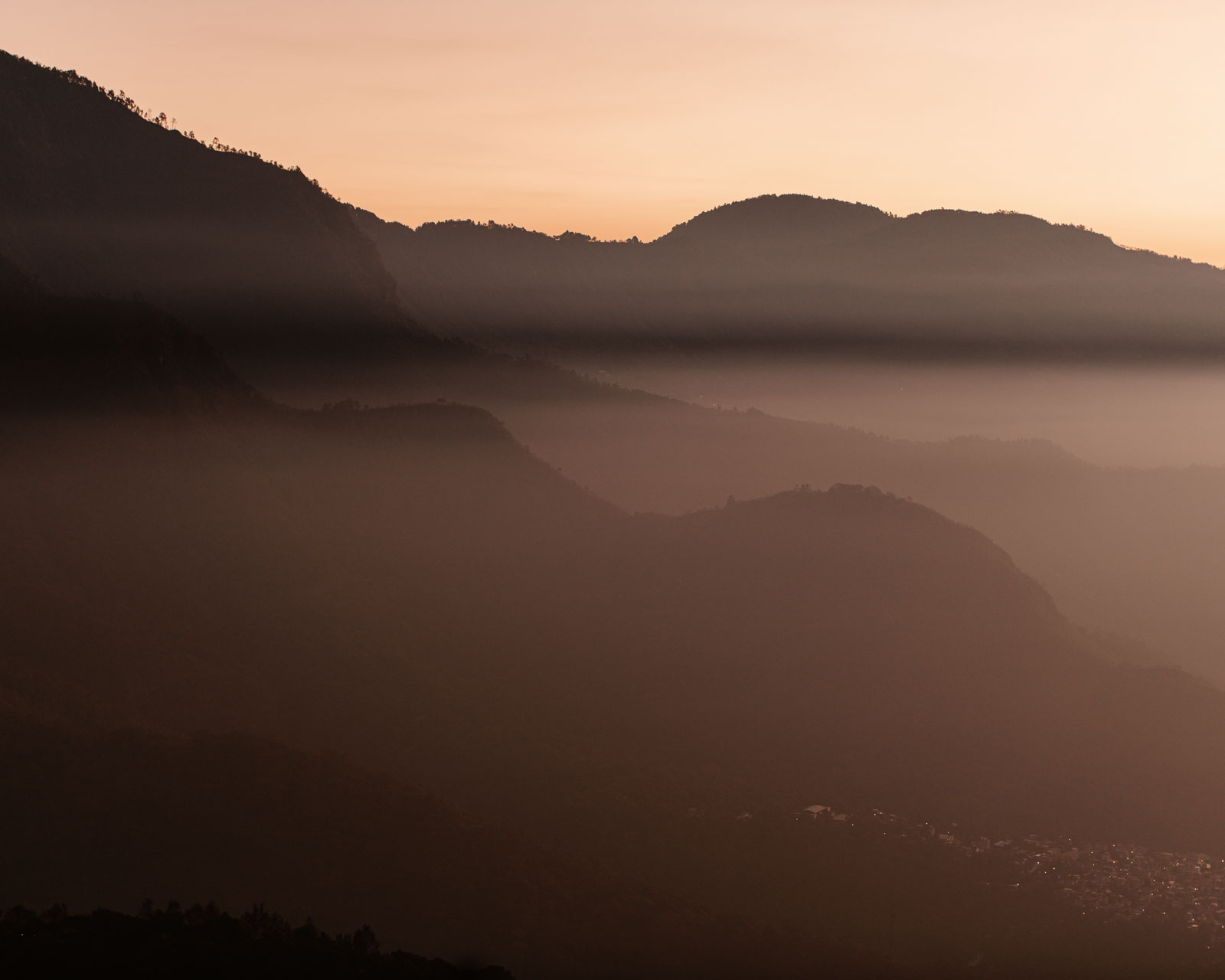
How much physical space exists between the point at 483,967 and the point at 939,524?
4256cm

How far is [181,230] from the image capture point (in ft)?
309

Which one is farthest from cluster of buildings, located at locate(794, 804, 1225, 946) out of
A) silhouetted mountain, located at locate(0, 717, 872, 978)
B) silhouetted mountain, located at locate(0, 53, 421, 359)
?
silhouetted mountain, located at locate(0, 53, 421, 359)

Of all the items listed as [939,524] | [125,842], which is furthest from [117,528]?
[939,524]

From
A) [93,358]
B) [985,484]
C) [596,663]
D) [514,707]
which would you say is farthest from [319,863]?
[985,484]

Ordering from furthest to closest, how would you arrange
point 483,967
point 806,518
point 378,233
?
point 378,233, point 806,518, point 483,967

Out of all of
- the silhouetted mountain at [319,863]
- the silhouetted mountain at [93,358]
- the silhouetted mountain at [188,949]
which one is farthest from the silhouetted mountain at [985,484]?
the silhouetted mountain at [188,949]

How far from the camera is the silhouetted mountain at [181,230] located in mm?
88000

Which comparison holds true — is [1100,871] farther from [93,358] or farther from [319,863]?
[93,358]

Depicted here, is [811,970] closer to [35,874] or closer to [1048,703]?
[35,874]

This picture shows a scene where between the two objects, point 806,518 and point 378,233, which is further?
point 378,233

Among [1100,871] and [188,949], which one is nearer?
[188,949]

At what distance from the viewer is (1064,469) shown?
118 m

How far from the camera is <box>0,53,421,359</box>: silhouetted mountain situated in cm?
8800

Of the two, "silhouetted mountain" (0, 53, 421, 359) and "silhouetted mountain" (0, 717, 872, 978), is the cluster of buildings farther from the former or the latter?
"silhouetted mountain" (0, 53, 421, 359)
